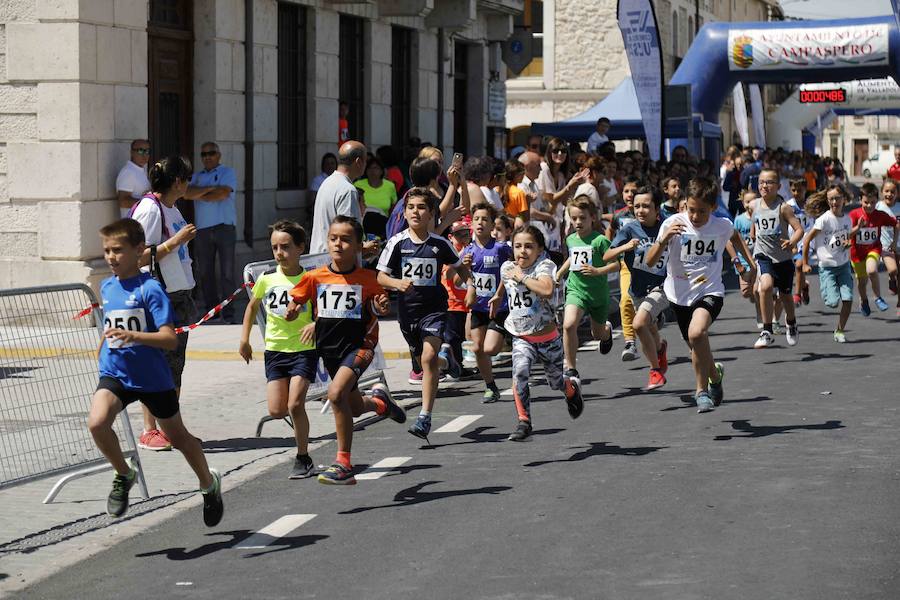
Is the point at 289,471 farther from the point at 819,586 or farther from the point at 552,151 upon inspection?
the point at 552,151

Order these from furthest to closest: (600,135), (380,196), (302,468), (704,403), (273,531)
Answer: (600,135)
(380,196)
(704,403)
(302,468)
(273,531)

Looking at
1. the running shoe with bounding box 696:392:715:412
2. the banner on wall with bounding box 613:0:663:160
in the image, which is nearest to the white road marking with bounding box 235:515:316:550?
the running shoe with bounding box 696:392:715:412

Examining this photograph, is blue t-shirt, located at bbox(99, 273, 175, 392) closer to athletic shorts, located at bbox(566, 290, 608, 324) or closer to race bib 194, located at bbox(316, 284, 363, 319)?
race bib 194, located at bbox(316, 284, 363, 319)

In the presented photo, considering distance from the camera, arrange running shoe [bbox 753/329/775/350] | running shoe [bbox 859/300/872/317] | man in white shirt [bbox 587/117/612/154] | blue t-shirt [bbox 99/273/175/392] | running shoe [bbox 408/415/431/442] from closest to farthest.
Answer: blue t-shirt [bbox 99/273/175/392]
running shoe [bbox 408/415/431/442]
running shoe [bbox 753/329/775/350]
running shoe [bbox 859/300/872/317]
man in white shirt [bbox 587/117/612/154]

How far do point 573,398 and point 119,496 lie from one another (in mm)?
3646

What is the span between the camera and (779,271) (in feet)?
50.9

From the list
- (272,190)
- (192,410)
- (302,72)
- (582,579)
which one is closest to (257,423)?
(192,410)

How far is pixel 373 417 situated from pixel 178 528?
142 inches

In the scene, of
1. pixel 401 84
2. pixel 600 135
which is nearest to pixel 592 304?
pixel 600 135

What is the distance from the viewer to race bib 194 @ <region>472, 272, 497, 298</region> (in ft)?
38.8

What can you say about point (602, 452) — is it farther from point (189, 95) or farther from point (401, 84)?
point (401, 84)

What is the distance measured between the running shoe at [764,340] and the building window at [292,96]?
27.0ft

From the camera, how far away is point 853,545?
6984 millimetres

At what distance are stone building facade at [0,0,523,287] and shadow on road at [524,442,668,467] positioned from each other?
7759 millimetres
